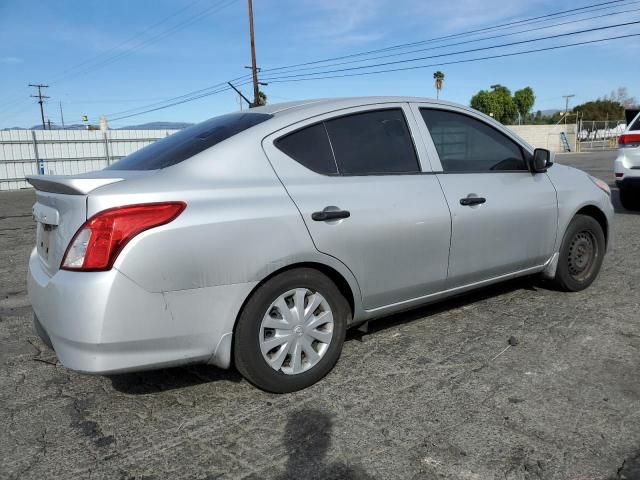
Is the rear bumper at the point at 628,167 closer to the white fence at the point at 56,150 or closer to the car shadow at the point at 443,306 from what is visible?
the car shadow at the point at 443,306

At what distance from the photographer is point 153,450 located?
2391 millimetres

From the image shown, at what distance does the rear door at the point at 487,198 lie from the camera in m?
3.50

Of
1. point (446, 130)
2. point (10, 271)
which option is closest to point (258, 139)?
point (446, 130)

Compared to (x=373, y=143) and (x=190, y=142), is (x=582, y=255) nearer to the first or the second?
(x=373, y=143)

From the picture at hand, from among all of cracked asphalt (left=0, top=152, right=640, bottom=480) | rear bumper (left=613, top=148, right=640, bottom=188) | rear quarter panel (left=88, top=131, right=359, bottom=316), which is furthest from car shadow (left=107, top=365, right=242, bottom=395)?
rear bumper (left=613, top=148, right=640, bottom=188)

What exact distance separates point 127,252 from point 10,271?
4.69m

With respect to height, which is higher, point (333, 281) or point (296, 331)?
point (333, 281)

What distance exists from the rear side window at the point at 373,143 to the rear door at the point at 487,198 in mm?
189

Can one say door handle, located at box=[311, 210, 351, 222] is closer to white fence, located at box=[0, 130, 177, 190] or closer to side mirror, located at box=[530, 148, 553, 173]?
side mirror, located at box=[530, 148, 553, 173]

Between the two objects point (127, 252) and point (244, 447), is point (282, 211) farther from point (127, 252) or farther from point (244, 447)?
point (244, 447)

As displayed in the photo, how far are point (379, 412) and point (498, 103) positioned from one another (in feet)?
223

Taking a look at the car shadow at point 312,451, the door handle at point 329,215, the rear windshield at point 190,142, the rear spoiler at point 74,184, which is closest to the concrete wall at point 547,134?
the rear windshield at point 190,142

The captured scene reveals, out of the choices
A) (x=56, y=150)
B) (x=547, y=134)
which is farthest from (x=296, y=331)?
(x=547, y=134)

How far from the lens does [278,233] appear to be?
8.86 ft
